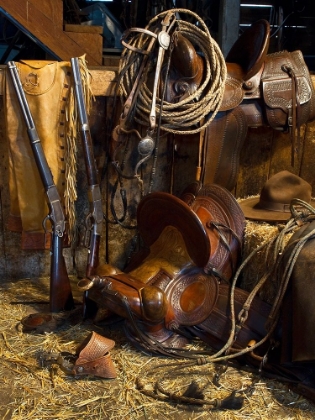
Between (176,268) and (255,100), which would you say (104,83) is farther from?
(176,268)

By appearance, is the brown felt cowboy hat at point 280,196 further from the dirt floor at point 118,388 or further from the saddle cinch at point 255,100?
the dirt floor at point 118,388

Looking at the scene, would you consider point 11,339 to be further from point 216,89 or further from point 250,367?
point 216,89

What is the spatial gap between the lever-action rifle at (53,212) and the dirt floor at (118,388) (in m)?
0.23

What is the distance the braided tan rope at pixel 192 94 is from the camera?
231 cm

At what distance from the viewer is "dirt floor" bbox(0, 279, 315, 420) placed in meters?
1.74

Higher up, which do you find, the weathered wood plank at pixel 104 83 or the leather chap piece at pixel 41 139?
the weathered wood plank at pixel 104 83

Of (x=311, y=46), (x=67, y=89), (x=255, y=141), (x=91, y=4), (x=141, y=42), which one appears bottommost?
(x=255, y=141)

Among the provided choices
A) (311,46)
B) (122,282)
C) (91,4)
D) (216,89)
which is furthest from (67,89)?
(311,46)

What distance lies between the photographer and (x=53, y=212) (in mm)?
2373

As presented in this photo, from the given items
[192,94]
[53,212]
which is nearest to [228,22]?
[192,94]

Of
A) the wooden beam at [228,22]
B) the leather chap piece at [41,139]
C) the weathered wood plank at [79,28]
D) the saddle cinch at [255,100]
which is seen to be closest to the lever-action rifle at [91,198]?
the leather chap piece at [41,139]

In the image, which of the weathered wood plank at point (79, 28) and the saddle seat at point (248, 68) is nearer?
the saddle seat at point (248, 68)

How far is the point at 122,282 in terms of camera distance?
2074mm

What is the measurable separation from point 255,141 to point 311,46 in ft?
10.1
